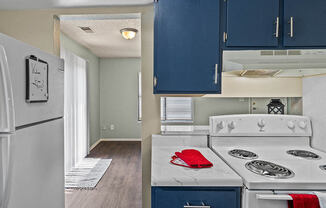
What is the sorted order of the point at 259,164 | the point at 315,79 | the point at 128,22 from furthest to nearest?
the point at 128,22
the point at 315,79
the point at 259,164

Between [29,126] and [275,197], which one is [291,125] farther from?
[29,126]

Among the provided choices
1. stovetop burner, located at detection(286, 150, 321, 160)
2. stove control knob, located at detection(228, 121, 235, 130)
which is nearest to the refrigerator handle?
stove control knob, located at detection(228, 121, 235, 130)

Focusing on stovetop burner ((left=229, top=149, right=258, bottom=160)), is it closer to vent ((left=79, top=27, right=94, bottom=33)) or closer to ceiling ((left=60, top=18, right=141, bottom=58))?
ceiling ((left=60, top=18, right=141, bottom=58))

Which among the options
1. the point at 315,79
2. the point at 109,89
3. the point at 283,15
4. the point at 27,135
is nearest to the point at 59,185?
the point at 27,135

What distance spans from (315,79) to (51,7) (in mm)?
2306

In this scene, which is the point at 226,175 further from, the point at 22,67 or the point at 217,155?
the point at 22,67

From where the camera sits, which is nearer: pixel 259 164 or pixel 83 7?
pixel 259 164

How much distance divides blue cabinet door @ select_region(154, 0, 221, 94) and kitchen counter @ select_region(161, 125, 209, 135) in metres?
0.42

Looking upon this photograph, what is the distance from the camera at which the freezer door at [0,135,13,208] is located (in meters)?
0.84

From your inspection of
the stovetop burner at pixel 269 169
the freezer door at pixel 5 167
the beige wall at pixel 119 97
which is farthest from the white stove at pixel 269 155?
the beige wall at pixel 119 97

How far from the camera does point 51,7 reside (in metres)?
1.79

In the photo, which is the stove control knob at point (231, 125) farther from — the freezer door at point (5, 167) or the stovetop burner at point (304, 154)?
the freezer door at point (5, 167)

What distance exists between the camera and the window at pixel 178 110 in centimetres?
197

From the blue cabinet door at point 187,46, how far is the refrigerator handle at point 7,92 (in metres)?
0.88
